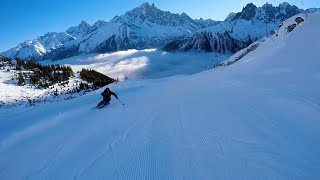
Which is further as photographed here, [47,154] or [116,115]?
[116,115]

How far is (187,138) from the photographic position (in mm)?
11773

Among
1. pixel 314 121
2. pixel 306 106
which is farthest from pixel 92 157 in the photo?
pixel 306 106

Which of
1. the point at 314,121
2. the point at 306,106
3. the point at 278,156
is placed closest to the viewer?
the point at 278,156

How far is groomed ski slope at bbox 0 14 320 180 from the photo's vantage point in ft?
30.6

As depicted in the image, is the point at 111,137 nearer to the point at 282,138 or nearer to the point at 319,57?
the point at 282,138

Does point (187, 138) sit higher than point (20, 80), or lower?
lower

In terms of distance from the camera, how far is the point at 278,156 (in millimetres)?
9461

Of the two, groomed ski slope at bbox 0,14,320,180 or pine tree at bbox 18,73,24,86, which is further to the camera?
pine tree at bbox 18,73,24,86

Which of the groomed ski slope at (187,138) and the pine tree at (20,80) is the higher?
the pine tree at (20,80)

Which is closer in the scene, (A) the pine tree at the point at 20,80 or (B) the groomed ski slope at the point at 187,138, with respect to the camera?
(B) the groomed ski slope at the point at 187,138

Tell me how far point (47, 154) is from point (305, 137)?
9.25m

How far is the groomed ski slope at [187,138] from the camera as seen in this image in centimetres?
932

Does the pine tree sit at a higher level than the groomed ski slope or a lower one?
higher

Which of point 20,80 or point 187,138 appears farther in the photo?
point 20,80
